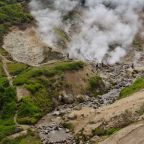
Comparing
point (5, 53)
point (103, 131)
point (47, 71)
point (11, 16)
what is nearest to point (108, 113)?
point (103, 131)

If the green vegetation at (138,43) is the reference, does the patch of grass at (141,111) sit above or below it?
above

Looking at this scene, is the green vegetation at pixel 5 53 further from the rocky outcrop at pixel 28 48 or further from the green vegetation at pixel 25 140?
the green vegetation at pixel 25 140

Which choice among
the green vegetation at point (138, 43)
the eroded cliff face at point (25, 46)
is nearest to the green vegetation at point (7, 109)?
the eroded cliff face at point (25, 46)

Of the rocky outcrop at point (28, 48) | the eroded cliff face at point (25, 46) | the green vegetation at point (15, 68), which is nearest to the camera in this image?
the green vegetation at point (15, 68)

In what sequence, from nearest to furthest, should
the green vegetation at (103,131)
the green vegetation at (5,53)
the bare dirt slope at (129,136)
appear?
the bare dirt slope at (129,136) < the green vegetation at (103,131) < the green vegetation at (5,53)

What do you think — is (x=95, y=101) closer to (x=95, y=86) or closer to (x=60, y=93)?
(x=60, y=93)

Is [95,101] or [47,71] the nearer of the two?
[95,101]

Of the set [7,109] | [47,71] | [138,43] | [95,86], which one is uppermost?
[47,71]
